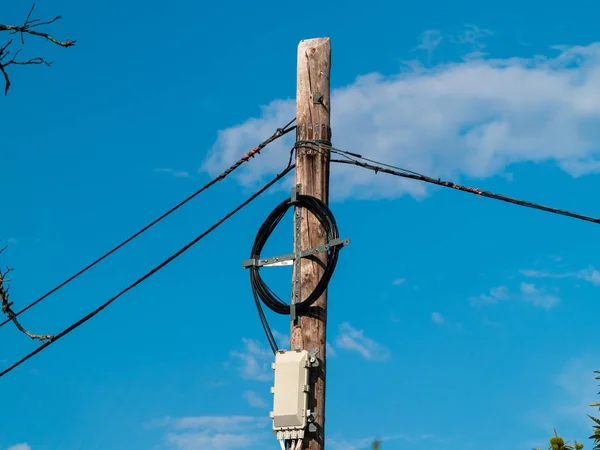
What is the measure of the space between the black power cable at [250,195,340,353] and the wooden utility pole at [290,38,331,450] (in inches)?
3.2

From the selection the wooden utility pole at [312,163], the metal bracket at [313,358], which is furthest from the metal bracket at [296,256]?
the metal bracket at [313,358]

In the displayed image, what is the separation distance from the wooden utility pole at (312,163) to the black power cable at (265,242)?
0.08 m

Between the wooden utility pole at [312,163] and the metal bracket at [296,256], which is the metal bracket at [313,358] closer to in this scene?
the wooden utility pole at [312,163]

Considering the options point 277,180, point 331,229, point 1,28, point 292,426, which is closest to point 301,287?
point 331,229

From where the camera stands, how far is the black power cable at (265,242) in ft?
30.6

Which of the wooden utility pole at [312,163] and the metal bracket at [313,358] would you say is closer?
the metal bracket at [313,358]

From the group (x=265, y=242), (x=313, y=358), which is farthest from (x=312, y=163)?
(x=313, y=358)

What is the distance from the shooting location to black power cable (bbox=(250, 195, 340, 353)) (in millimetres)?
9328

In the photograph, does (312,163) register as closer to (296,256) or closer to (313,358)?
(296,256)

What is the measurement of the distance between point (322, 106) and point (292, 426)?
3.23 meters

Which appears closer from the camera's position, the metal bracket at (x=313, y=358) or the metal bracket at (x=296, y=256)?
the metal bracket at (x=313, y=358)

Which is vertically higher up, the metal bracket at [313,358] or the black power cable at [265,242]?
the black power cable at [265,242]

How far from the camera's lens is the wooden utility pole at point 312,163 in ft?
30.4

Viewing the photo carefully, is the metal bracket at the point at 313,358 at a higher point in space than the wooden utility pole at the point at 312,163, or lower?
lower
